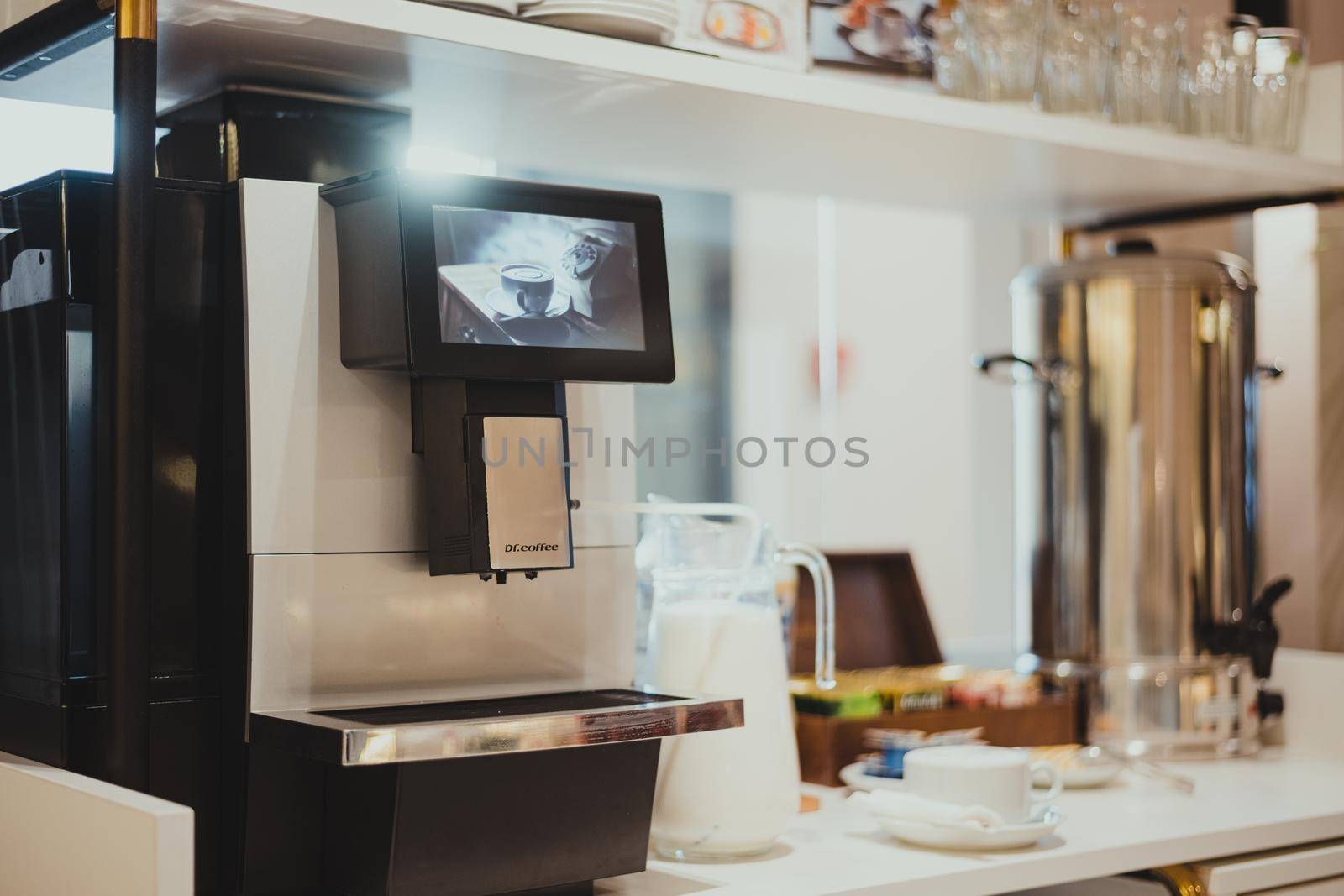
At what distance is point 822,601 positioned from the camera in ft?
4.92

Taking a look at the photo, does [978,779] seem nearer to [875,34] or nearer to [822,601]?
[822,601]

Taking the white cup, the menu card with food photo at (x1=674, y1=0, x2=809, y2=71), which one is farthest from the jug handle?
the menu card with food photo at (x1=674, y1=0, x2=809, y2=71)

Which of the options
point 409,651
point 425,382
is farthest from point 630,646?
point 425,382

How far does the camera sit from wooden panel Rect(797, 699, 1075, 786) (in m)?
1.73

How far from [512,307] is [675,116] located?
47 cm

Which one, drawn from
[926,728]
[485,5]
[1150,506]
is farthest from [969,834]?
[485,5]

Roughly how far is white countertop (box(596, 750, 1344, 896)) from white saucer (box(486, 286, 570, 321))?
1.53ft

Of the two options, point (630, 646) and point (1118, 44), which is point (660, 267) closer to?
point (630, 646)

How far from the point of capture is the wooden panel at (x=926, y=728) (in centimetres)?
173

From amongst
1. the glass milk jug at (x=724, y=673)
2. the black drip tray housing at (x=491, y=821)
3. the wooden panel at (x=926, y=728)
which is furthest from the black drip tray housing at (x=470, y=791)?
the wooden panel at (x=926, y=728)

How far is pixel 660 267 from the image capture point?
4.10 feet

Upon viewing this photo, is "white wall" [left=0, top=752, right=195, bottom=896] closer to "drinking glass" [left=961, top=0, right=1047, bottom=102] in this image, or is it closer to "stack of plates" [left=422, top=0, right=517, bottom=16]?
"stack of plates" [left=422, top=0, right=517, bottom=16]

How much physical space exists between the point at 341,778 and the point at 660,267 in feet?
1.55

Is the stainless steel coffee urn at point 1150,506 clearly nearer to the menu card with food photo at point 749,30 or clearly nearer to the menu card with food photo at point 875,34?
the menu card with food photo at point 875,34
